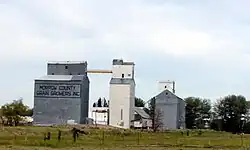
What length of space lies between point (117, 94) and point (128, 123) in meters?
7.84

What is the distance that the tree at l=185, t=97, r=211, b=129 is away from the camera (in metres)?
175

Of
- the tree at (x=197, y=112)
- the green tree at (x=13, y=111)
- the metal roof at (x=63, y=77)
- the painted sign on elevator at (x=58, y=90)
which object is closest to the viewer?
the green tree at (x=13, y=111)

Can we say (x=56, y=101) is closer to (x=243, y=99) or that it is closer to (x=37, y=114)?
(x=37, y=114)

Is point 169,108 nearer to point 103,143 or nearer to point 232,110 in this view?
point 232,110

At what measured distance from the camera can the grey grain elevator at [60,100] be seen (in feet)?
421

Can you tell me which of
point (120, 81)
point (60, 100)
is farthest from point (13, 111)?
point (120, 81)

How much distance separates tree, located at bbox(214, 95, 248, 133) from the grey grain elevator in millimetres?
46484

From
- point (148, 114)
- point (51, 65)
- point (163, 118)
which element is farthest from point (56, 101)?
point (148, 114)

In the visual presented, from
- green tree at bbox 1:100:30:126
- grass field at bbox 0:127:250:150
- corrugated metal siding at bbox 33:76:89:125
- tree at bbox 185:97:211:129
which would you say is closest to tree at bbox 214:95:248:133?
tree at bbox 185:97:211:129

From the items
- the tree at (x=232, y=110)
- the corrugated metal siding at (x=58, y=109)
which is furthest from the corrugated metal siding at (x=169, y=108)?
the corrugated metal siding at (x=58, y=109)

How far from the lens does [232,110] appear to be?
160 meters

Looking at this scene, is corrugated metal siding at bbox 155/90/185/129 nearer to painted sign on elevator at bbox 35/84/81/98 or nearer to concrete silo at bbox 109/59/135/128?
concrete silo at bbox 109/59/135/128

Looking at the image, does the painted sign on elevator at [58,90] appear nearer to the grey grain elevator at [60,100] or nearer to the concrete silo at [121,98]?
the grey grain elevator at [60,100]

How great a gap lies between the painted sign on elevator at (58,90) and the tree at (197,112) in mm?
56417
